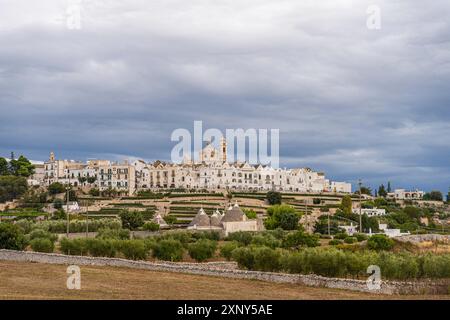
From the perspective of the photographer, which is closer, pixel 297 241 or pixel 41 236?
pixel 297 241

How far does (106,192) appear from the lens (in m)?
128

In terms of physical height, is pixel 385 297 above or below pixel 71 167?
below

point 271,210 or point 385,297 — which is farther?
point 271,210

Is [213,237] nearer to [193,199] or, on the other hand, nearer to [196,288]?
[196,288]

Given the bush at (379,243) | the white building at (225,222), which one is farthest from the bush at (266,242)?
the white building at (225,222)

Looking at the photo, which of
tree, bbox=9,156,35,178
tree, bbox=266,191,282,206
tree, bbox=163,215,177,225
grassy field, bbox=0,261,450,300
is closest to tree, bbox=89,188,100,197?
tree, bbox=9,156,35,178

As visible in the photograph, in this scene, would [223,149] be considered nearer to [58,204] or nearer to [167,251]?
[58,204]

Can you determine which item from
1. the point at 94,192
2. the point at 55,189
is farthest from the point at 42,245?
the point at 94,192

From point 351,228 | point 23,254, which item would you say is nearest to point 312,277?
point 23,254

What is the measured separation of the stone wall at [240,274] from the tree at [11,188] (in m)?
75.1

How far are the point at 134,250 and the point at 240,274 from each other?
38.2ft

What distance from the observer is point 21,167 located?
146875mm

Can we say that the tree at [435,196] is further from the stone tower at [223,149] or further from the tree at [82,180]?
the tree at [82,180]

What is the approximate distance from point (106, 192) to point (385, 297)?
330 ft
